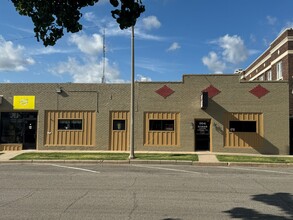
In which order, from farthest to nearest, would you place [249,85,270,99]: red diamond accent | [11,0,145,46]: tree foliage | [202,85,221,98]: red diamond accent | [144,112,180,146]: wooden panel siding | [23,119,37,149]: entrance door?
→ [23,119,37,149]: entrance door
[144,112,180,146]: wooden panel siding
[202,85,221,98]: red diamond accent
[249,85,270,99]: red diamond accent
[11,0,145,46]: tree foliage

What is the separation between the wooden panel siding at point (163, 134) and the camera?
24.1 metres

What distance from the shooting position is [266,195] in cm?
957

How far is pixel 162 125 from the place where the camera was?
24344mm

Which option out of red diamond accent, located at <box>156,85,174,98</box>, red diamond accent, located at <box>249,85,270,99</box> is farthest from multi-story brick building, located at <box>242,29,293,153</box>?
red diamond accent, located at <box>156,85,174,98</box>

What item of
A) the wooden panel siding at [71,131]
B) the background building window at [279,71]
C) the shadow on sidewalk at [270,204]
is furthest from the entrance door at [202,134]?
the shadow on sidewalk at [270,204]

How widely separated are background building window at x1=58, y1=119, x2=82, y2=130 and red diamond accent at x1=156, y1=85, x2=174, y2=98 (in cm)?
551

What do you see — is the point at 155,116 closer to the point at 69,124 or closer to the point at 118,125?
the point at 118,125

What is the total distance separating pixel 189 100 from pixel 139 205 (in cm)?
1651

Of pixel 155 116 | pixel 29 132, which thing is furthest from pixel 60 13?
pixel 29 132

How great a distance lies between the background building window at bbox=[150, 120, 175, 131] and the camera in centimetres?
2427

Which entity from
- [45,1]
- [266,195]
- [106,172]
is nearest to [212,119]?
[106,172]

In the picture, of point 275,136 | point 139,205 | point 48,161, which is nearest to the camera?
point 139,205

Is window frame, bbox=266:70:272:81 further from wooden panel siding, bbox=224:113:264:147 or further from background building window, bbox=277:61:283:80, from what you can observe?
wooden panel siding, bbox=224:113:264:147

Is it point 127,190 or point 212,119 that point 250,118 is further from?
Result: point 127,190
